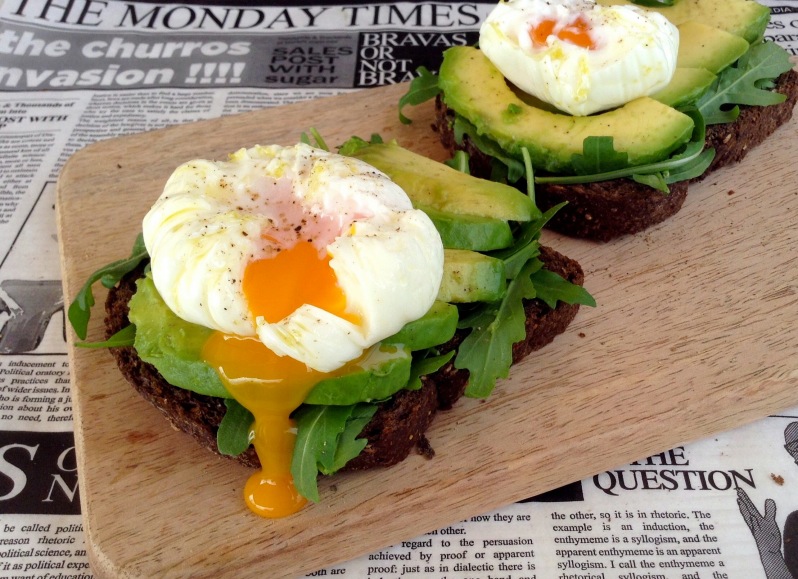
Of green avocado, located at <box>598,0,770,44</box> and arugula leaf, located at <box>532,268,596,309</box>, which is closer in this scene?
arugula leaf, located at <box>532,268,596,309</box>

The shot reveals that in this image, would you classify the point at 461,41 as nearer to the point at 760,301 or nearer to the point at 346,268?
the point at 760,301

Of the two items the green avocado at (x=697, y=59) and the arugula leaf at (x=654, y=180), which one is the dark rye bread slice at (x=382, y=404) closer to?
the arugula leaf at (x=654, y=180)

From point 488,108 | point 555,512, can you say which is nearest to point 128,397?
point 555,512

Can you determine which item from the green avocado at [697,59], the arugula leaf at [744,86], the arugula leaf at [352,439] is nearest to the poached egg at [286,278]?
the arugula leaf at [352,439]

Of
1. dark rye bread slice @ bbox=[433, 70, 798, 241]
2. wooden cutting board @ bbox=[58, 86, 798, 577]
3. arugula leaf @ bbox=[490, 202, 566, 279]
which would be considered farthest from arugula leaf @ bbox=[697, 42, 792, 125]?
arugula leaf @ bbox=[490, 202, 566, 279]

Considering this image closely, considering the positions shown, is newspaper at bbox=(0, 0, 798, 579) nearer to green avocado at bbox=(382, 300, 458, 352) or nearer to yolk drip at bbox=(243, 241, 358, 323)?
green avocado at bbox=(382, 300, 458, 352)

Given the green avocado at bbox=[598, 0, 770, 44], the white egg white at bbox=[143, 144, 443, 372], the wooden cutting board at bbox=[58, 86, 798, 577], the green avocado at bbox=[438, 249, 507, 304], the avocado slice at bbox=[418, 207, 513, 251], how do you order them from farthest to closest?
the green avocado at bbox=[598, 0, 770, 44] < the avocado slice at bbox=[418, 207, 513, 251] < the green avocado at bbox=[438, 249, 507, 304] < the wooden cutting board at bbox=[58, 86, 798, 577] < the white egg white at bbox=[143, 144, 443, 372]
